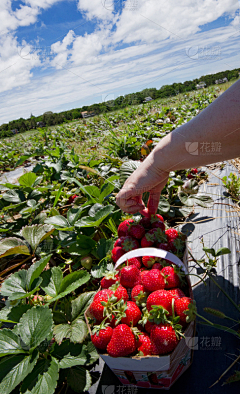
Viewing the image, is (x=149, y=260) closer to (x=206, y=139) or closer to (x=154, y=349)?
(x=154, y=349)

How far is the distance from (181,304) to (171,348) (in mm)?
122

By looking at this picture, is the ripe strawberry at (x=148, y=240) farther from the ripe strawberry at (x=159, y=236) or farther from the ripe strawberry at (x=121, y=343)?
the ripe strawberry at (x=121, y=343)

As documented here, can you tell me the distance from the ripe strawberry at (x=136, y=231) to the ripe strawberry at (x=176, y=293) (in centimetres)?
31

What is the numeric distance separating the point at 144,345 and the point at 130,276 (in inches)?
8.6

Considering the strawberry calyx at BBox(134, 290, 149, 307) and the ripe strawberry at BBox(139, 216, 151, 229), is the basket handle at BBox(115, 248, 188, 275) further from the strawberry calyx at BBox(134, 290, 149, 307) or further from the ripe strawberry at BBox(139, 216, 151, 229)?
the ripe strawberry at BBox(139, 216, 151, 229)

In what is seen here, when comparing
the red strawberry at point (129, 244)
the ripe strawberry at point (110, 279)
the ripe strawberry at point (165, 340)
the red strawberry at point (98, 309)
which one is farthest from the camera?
the red strawberry at point (129, 244)

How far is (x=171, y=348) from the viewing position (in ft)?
2.25

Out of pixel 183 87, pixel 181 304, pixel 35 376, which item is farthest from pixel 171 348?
pixel 183 87

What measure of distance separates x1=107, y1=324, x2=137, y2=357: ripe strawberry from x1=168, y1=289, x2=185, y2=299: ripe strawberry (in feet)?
0.56

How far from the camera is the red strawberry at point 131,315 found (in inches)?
30.0

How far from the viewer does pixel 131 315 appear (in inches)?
30.0

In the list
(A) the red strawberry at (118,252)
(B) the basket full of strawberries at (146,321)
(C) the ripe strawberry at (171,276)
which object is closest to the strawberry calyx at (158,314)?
(B) the basket full of strawberries at (146,321)

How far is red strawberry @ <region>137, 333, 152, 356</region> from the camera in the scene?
721 millimetres

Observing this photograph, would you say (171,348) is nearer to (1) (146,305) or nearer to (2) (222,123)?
(1) (146,305)
